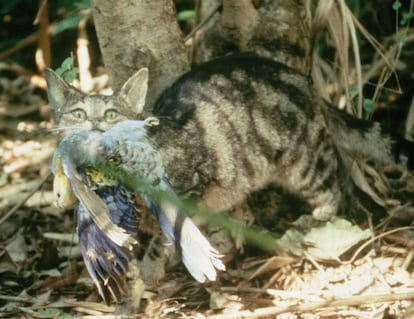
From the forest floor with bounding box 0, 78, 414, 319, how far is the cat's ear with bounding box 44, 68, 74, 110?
139 mm

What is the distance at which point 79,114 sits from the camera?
310 centimetres

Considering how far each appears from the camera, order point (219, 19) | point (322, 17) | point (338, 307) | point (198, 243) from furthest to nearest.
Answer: point (219, 19) < point (322, 17) < point (338, 307) < point (198, 243)

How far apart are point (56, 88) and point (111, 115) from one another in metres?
0.38

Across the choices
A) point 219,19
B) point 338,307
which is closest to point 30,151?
point 219,19

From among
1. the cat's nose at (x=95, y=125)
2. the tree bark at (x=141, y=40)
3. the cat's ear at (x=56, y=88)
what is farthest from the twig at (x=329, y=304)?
the tree bark at (x=141, y=40)

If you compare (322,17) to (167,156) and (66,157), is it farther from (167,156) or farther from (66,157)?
(66,157)

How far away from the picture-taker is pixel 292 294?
310 centimetres

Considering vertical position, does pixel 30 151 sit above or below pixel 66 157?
below

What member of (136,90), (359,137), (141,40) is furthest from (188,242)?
(359,137)

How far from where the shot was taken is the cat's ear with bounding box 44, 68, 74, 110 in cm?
324

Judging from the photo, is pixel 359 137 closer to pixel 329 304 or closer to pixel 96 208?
pixel 329 304

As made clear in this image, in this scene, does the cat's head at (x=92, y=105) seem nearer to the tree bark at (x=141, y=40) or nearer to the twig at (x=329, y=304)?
the tree bark at (x=141, y=40)

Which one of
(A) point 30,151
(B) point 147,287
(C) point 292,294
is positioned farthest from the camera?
(A) point 30,151

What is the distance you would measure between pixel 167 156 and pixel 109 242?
103 cm
